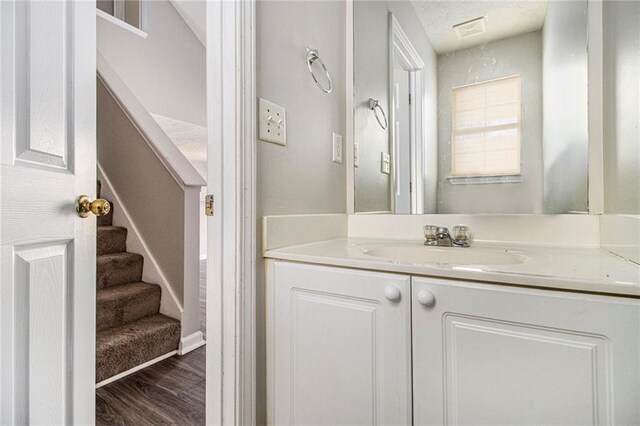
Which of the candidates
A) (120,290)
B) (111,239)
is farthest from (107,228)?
(120,290)

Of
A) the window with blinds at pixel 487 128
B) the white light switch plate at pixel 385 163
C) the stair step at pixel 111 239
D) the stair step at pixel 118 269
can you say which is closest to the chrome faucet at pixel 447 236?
the window with blinds at pixel 487 128

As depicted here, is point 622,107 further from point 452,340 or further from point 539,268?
point 452,340

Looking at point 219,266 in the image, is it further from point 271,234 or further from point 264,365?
point 264,365

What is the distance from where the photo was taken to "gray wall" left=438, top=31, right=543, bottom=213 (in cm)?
104

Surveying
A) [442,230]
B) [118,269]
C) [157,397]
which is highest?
[442,230]

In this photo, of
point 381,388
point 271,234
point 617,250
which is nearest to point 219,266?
point 271,234

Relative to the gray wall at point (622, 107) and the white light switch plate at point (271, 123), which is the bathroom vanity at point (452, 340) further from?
the white light switch plate at point (271, 123)

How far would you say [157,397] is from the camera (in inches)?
55.0

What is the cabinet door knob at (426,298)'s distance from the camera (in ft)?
2.02

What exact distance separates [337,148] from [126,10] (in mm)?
3205

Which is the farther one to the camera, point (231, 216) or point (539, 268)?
point (231, 216)

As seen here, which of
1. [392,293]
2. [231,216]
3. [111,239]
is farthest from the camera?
[111,239]

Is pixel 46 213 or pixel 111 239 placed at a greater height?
pixel 46 213

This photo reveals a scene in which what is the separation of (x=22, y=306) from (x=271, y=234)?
508 mm
